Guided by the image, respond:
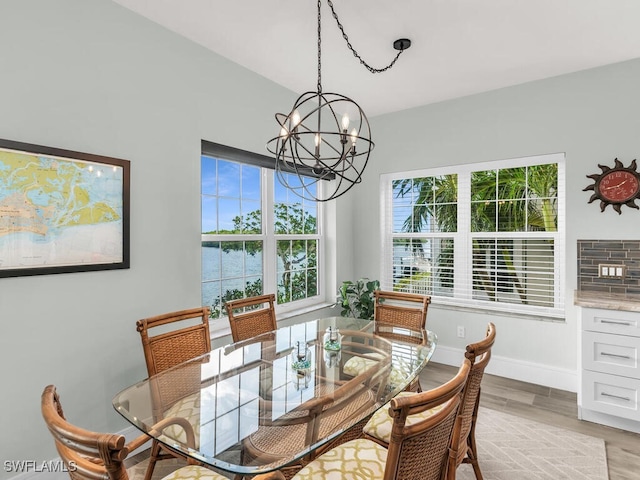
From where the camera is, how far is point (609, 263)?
120 inches

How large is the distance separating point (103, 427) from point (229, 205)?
1837 millimetres

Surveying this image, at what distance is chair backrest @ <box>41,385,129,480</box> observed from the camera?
2.76 ft

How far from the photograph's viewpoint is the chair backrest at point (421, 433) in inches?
40.2

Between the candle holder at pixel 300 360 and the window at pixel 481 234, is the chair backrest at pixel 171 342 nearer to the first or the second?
the candle holder at pixel 300 360

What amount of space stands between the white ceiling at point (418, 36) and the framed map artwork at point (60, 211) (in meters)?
1.13

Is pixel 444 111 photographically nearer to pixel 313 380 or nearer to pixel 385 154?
pixel 385 154

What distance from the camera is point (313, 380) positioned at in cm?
179

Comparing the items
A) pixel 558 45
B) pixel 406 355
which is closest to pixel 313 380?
pixel 406 355

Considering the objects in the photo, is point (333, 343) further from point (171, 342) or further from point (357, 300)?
point (357, 300)

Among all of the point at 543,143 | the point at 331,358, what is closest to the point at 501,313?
the point at 543,143

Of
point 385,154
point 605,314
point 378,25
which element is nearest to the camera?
point 378,25

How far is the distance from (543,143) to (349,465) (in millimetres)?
3288

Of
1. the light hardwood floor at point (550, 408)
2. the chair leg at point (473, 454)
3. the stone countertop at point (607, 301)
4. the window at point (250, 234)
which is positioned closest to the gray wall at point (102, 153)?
the window at point (250, 234)

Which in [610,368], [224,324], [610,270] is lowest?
[610,368]
